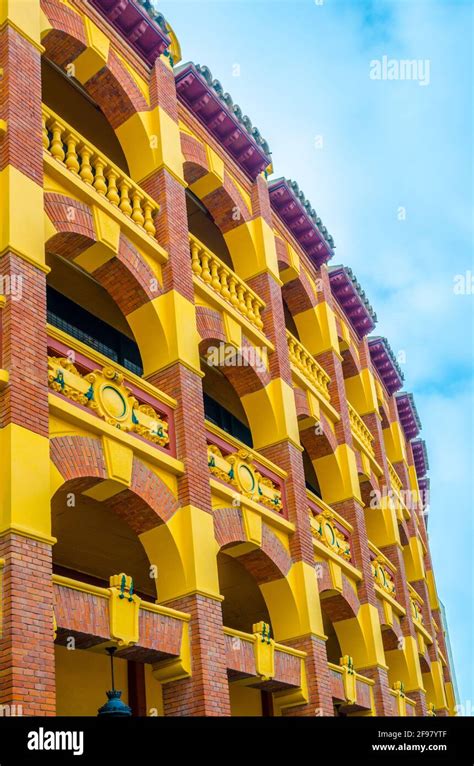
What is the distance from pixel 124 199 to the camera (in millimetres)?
16141

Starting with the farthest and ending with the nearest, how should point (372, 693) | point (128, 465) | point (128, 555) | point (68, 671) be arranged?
point (372, 693) → point (128, 555) → point (68, 671) → point (128, 465)

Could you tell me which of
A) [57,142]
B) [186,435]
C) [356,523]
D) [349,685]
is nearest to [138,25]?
[57,142]

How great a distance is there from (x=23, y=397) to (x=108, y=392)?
7.32 feet

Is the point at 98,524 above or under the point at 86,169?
under

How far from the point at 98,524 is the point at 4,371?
5484 mm

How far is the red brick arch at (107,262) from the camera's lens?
14.2 metres

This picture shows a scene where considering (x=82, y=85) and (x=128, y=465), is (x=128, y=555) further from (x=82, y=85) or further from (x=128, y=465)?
(x=82, y=85)

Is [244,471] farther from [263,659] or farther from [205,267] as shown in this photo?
[205,267]

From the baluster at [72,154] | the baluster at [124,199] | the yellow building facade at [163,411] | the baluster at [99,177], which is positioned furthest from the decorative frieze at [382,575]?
the baluster at [72,154]

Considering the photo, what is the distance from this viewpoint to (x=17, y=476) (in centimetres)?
1121

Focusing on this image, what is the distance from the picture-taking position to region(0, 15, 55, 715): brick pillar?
10500 millimetres

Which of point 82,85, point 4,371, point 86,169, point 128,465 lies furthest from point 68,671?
point 82,85

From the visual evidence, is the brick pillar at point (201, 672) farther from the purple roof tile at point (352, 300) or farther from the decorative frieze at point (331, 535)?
the purple roof tile at point (352, 300)

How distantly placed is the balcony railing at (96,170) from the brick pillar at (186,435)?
1.48 ft
